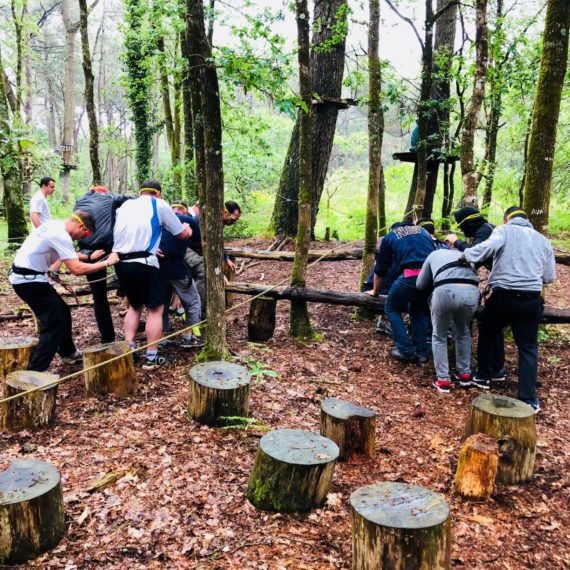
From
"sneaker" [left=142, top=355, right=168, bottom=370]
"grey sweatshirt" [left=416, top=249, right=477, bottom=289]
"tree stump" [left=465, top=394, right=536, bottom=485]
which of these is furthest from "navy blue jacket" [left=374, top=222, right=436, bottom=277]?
"sneaker" [left=142, top=355, right=168, bottom=370]

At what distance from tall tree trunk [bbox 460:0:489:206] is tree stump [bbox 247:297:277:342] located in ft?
11.5

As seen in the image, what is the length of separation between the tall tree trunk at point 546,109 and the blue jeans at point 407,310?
2060mm

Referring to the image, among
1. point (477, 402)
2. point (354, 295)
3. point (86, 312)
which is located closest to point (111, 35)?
point (86, 312)

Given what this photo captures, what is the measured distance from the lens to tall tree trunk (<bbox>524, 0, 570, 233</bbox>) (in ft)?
20.2

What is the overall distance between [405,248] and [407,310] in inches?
34.0

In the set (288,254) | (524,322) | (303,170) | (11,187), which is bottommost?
(524,322)

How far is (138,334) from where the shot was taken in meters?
6.88

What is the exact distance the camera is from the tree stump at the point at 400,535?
2510mm

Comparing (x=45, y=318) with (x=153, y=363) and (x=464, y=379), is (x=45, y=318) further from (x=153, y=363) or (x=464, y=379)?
(x=464, y=379)

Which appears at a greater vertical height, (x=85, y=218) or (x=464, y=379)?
(x=85, y=218)

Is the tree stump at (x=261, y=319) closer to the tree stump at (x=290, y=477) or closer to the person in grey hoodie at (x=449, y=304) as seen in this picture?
the person in grey hoodie at (x=449, y=304)

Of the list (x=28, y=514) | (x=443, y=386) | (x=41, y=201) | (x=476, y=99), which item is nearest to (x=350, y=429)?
(x=443, y=386)

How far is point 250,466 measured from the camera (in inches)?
150

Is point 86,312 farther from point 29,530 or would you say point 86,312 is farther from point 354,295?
point 29,530
